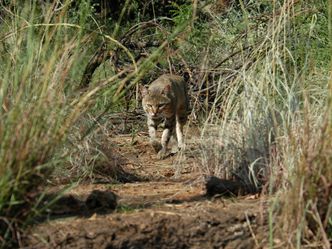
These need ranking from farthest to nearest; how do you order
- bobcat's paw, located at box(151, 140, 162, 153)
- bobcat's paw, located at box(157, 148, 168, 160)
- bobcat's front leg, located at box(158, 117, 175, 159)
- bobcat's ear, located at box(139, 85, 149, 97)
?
bobcat's ear, located at box(139, 85, 149, 97)
bobcat's paw, located at box(151, 140, 162, 153)
bobcat's front leg, located at box(158, 117, 175, 159)
bobcat's paw, located at box(157, 148, 168, 160)

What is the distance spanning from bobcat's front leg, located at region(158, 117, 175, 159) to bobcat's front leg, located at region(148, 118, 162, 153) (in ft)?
0.19

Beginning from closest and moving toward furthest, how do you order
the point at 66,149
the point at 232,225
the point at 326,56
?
the point at 232,225 → the point at 66,149 → the point at 326,56

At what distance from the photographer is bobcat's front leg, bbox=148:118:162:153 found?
9.22 metres

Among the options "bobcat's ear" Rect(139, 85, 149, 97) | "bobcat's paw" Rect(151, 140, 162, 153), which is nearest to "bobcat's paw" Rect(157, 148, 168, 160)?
"bobcat's paw" Rect(151, 140, 162, 153)

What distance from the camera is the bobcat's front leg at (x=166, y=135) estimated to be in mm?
8825

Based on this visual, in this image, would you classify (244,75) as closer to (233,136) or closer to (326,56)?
(233,136)

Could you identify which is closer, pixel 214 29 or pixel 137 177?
pixel 137 177

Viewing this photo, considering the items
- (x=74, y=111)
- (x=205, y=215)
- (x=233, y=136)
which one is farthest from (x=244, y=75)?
(x=74, y=111)

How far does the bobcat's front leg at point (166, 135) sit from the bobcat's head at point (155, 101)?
0.11 metres

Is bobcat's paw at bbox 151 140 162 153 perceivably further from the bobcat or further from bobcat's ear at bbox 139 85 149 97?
bobcat's ear at bbox 139 85 149 97

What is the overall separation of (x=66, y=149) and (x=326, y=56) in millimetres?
3301

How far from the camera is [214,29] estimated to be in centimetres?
1004

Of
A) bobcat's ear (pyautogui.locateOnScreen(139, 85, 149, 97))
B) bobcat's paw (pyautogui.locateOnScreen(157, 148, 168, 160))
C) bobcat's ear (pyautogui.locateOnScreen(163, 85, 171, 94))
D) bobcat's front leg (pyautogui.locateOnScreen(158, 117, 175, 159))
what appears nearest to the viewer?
bobcat's paw (pyautogui.locateOnScreen(157, 148, 168, 160))

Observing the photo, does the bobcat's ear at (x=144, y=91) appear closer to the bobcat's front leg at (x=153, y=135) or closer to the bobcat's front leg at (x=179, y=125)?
the bobcat's front leg at (x=153, y=135)
